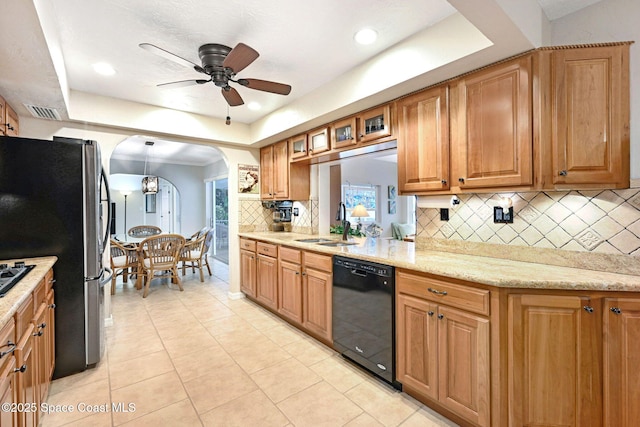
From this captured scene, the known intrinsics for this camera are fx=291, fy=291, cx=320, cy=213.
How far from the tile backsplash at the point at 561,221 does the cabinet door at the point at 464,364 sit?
0.77 metres

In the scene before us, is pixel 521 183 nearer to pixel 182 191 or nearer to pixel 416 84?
pixel 416 84

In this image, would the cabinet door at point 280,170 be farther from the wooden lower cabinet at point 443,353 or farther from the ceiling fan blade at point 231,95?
the wooden lower cabinet at point 443,353

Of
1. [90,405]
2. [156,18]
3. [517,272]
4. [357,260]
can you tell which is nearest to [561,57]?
[517,272]

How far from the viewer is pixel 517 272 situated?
1.62m

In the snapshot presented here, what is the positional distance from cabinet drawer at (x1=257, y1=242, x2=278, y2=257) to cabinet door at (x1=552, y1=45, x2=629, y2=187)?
8.34 ft

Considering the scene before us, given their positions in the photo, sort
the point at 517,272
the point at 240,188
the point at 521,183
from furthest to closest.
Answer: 1. the point at 240,188
2. the point at 521,183
3. the point at 517,272

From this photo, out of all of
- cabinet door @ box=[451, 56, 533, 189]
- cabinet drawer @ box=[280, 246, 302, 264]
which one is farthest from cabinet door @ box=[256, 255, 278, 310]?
cabinet door @ box=[451, 56, 533, 189]

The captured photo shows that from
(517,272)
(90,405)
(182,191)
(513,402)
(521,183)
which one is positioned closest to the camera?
(513,402)

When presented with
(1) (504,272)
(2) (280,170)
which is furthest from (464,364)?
(2) (280,170)

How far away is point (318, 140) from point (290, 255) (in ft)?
4.27

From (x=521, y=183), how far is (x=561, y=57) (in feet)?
2.41

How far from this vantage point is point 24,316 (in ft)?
4.55

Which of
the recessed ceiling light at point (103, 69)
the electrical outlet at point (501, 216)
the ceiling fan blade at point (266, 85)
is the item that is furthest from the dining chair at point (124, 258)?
the electrical outlet at point (501, 216)

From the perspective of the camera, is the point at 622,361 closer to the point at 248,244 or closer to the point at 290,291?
the point at 290,291
